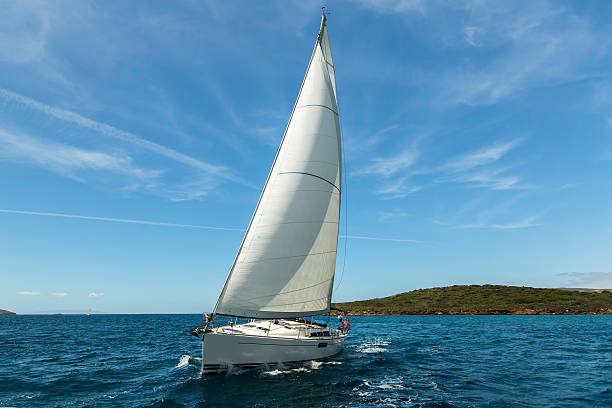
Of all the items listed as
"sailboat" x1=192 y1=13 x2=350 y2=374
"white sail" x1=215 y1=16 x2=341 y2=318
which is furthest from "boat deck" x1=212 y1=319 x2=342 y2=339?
"white sail" x1=215 y1=16 x2=341 y2=318

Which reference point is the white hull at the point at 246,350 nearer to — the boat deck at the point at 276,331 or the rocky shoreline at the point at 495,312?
the boat deck at the point at 276,331

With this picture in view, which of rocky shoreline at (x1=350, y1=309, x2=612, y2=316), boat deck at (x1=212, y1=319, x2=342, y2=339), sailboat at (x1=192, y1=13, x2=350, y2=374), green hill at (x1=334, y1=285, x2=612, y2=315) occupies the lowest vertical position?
rocky shoreline at (x1=350, y1=309, x2=612, y2=316)

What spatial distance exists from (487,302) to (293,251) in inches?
4329

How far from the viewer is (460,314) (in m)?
96.8

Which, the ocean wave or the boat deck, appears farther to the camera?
the ocean wave

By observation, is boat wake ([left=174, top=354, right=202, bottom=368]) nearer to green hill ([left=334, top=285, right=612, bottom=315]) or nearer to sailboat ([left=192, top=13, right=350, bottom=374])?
sailboat ([left=192, top=13, right=350, bottom=374])

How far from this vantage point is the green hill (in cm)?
9238

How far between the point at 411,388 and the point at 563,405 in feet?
21.3

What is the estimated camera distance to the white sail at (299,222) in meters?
19.6

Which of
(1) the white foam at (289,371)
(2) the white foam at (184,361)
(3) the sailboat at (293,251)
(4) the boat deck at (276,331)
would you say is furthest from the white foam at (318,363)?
(2) the white foam at (184,361)

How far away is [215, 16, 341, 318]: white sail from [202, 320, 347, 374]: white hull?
1.36m

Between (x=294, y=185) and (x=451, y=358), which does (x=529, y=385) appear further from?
(x=294, y=185)

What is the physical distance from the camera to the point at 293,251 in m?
20.8

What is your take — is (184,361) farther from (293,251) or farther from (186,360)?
(293,251)
